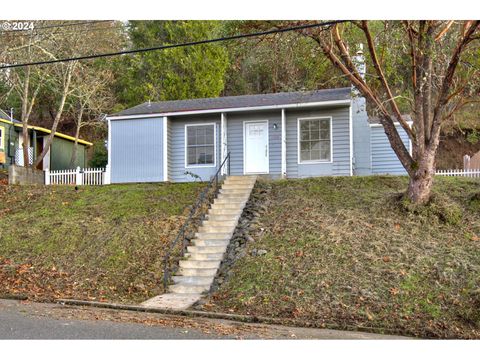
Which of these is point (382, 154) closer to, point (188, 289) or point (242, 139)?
point (242, 139)

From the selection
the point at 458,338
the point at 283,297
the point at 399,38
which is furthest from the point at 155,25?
the point at 458,338

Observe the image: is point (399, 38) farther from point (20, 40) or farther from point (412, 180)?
point (20, 40)

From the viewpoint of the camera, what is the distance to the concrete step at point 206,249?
1196cm

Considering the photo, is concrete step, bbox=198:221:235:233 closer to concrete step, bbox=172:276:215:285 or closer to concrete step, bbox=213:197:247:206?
concrete step, bbox=213:197:247:206

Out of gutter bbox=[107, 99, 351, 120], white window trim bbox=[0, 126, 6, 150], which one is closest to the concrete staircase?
gutter bbox=[107, 99, 351, 120]

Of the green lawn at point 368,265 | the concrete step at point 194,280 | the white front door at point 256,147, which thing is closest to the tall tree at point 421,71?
the green lawn at point 368,265

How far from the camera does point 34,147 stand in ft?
84.3

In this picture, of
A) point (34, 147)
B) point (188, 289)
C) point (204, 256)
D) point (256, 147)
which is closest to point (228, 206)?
point (204, 256)

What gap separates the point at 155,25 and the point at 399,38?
22.5 m

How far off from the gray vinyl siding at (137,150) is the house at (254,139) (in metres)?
0.04

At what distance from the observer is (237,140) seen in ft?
60.0

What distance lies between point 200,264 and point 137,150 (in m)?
8.20

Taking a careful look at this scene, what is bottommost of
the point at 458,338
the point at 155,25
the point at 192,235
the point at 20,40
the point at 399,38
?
the point at 458,338

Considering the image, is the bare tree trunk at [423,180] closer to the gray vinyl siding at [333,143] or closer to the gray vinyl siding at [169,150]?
the gray vinyl siding at [333,143]
